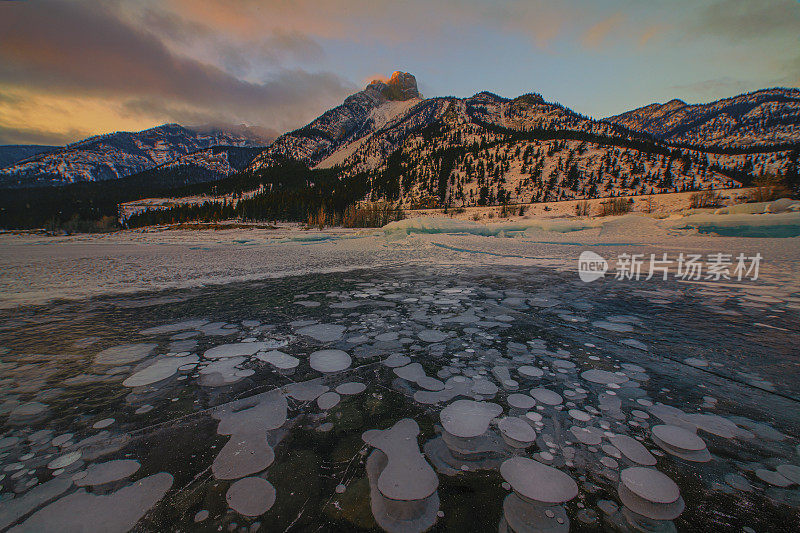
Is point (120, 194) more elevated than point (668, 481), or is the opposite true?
point (120, 194)

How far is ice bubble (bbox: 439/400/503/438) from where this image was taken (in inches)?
49.8

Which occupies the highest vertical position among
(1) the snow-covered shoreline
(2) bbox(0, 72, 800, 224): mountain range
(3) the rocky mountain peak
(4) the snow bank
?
(3) the rocky mountain peak

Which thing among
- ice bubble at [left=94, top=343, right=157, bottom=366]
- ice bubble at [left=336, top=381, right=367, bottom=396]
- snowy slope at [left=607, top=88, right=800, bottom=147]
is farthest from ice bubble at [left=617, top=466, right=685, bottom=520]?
snowy slope at [left=607, top=88, right=800, bottom=147]

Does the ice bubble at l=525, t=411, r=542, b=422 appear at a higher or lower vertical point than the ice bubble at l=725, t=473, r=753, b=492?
lower

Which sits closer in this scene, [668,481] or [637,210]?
[668,481]

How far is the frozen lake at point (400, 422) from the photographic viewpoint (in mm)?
907

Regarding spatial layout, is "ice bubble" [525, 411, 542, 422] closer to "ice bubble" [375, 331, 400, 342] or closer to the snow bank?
"ice bubble" [375, 331, 400, 342]

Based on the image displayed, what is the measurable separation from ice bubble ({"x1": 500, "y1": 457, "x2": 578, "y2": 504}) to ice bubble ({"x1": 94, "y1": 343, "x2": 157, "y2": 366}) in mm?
2274

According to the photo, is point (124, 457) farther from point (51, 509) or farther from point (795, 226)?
point (795, 226)

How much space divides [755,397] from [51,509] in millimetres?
2869

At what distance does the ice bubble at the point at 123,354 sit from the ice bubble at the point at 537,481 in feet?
7.46

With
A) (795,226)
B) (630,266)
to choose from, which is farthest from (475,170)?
(630,266)

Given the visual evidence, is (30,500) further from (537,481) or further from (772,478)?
(772,478)

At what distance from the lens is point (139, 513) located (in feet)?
2.91
